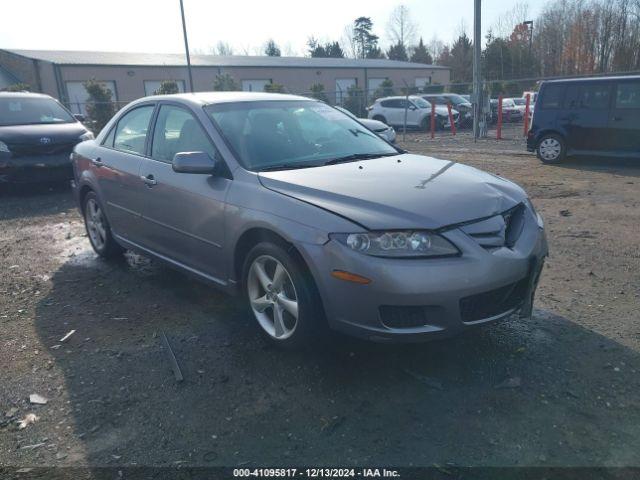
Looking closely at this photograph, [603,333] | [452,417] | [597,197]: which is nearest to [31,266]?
[452,417]

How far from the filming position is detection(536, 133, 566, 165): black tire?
1159 centimetres

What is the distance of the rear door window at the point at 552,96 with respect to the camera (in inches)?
450

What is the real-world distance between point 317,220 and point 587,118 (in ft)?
33.0

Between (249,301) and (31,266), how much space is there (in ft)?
10.6

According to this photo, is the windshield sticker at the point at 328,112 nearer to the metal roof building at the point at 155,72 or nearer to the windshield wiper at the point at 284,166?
the windshield wiper at the point at 284,166

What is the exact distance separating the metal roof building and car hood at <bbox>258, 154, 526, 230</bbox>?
985 inches

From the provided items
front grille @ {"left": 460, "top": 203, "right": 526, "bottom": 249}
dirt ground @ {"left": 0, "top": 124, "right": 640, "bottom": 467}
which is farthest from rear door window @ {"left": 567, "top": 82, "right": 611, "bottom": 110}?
front grille @ {"left": 460, "top": 203, "right": 526, "bottom": 249}

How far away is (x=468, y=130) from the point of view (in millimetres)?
23688

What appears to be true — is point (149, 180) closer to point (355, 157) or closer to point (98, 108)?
point (355, 157)

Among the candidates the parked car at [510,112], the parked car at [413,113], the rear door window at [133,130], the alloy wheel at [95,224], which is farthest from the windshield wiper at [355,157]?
the parked car at [510,112]

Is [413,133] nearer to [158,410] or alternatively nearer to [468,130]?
[468,130]

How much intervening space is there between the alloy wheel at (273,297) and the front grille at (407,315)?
23.3 inches

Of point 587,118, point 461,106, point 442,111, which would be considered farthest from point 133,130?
point 461,106

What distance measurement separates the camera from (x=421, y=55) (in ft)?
Result: 254
